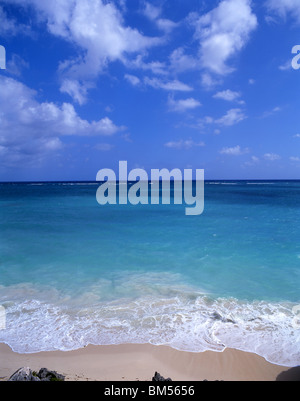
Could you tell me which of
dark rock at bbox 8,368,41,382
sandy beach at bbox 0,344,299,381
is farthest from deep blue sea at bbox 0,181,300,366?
dark rock at bbox 8,368,41,382

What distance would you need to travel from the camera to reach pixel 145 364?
4.70m

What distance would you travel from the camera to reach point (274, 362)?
477cm

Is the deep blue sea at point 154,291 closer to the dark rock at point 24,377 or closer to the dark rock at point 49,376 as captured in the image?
the dark rock at point 49,376

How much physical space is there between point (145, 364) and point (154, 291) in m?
3.16

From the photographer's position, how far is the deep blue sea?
5.53 m

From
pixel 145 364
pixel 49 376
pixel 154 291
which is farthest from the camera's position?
pixel 154 291

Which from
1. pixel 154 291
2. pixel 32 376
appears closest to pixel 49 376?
pixel 32 376

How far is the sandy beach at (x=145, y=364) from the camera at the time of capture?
4445 millimetres

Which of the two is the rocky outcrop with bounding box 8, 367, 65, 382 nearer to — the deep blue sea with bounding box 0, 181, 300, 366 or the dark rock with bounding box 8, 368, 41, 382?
the dark rock with bounding box 8, 368, 41, 382

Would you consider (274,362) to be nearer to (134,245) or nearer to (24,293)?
(24,293)

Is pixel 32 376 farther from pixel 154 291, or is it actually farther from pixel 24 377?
pixel 154 291

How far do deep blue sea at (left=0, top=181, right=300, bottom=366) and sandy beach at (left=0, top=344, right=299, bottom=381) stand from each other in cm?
22
